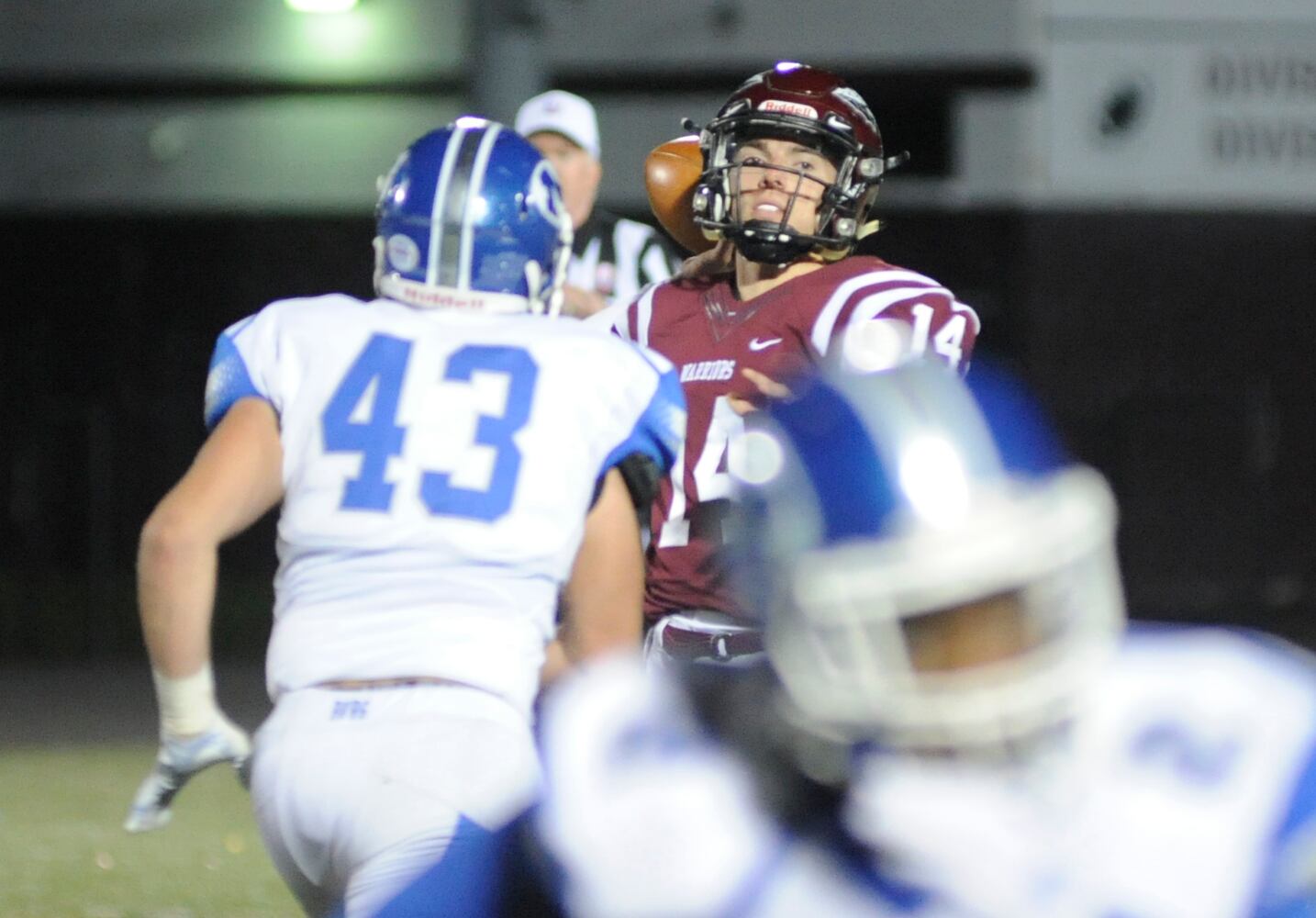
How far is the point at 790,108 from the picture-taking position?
12.3ft

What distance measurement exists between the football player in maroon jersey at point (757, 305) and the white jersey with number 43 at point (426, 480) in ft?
2.78

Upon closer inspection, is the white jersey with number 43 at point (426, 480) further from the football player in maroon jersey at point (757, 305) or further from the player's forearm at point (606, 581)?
the football player in maroon jersey at point (757, 305)

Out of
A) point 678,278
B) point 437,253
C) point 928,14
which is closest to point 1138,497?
point 928,14

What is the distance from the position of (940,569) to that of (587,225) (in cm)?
484

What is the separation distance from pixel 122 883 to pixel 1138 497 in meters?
8.14

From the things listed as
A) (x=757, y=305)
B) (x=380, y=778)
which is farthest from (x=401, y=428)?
(x=757, y=305)

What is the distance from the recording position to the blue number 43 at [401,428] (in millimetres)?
2604

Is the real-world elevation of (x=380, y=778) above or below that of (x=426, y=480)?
below

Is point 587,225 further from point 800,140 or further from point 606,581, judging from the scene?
point 606,581

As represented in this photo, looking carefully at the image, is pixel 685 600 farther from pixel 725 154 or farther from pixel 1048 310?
pixel 1048 310

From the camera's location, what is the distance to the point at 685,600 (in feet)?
12.0

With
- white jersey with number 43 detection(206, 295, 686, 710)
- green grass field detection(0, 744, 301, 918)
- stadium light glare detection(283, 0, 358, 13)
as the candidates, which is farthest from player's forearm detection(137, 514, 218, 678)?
stadium light glare detection(283, 0, 358, 13)

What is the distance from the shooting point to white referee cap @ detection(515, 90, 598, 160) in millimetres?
6359

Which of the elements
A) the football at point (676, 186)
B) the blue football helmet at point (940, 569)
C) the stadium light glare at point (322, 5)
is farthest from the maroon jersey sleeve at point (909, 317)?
the stadium light glare at point (322, 5)
